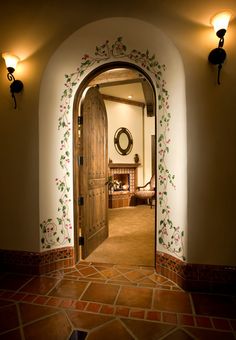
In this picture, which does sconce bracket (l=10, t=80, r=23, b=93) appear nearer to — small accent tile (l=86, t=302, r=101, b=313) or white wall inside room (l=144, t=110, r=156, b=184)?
small accent tile (l=86, t=302, r=101, b=313)

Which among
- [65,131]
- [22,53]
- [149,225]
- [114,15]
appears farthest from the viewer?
[149,225]

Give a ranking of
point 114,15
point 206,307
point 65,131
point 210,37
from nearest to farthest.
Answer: point 206,307 < point 210,37 < point 114,15 < point 65,131

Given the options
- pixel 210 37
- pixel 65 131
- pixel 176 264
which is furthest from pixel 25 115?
pixel 176 264

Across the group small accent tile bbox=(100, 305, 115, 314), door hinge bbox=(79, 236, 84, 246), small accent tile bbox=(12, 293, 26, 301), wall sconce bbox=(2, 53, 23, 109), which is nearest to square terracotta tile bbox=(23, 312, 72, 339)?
small accent tile bbox=(100, 305, 115, 314)

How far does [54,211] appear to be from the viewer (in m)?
2.17

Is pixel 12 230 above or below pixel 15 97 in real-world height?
below

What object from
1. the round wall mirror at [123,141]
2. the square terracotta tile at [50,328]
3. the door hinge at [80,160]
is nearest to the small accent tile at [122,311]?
the square terracotta tile at [50,328]

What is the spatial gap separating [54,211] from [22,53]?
1.63 meters

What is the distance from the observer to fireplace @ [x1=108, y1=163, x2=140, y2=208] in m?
5.97

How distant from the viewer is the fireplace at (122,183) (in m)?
5.97

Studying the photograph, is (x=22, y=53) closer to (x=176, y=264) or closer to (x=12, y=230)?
(x=12, y=230)

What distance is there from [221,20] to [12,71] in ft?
6.12

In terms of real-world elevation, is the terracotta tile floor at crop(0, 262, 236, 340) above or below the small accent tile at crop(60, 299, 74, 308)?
below

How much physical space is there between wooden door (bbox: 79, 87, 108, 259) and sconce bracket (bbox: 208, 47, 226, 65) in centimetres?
139
